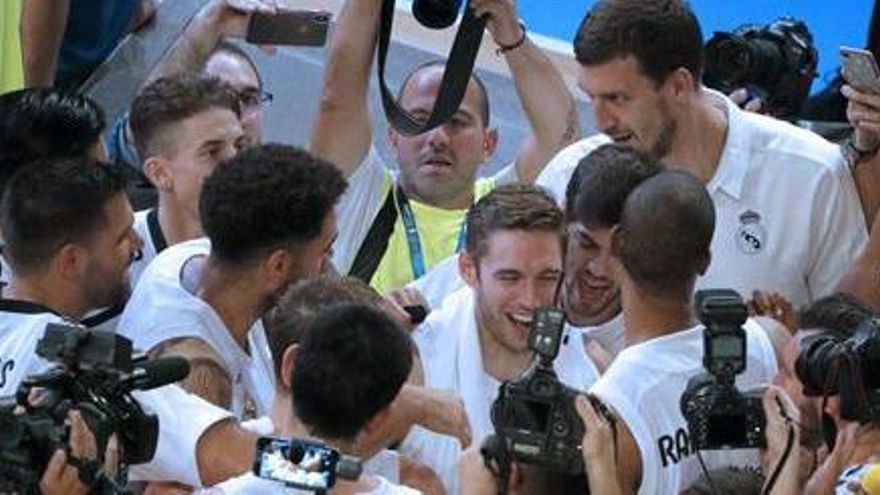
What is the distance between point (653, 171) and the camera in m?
5.15

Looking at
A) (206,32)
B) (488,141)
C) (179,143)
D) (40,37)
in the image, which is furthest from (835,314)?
(40,37)

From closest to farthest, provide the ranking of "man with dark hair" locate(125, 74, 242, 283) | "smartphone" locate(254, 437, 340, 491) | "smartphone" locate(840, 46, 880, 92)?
1. "smartphone" locate(254, 437, 340, 491)
2. "smartphone" locate(840, 46, 880, 92)
3. "man with dark hair" locate(125, 74, 242, 283)

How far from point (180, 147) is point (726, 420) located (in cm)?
208

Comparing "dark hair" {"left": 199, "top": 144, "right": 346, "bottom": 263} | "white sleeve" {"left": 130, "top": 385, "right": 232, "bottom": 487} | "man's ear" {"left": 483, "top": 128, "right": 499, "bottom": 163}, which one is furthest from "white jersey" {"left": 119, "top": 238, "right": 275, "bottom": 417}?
"man's ear" {"left": 483, "top": 128, "right": 499, "bottom": 163}

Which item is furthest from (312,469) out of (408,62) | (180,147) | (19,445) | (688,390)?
(408,62)

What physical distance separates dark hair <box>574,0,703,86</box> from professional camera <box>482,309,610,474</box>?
1587 mm

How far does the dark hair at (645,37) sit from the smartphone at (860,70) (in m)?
0.41

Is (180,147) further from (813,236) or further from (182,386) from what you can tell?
(813,236)

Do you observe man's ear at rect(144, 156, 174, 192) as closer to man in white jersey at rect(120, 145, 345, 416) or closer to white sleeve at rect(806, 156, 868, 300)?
man in white jersey at rect(120, 145, 345, 416)

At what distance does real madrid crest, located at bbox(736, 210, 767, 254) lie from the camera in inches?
227

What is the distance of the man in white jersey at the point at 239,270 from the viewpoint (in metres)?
4.98

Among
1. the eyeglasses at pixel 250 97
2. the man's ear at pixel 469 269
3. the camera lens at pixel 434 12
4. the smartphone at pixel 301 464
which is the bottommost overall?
the eyeglasses at pixel 250 97

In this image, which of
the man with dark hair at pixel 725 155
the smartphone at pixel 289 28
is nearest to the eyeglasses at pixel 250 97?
the smartphone at pixel 289 28

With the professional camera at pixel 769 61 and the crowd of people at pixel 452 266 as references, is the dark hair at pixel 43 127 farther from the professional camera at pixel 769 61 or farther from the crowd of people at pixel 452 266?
the professional camera at pixel 769 61
